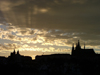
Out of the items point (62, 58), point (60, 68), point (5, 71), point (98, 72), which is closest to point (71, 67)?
point (60, 68)

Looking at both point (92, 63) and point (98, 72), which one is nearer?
point (98, 72)

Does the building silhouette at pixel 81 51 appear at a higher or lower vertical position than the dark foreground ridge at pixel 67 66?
higher

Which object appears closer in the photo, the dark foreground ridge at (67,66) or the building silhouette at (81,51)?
the dark foreground ridge at (67,66)

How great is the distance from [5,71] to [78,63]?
38748 millimetres

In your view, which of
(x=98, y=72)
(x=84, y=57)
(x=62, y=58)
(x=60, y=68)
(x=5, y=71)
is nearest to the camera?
(x=5, y=71)

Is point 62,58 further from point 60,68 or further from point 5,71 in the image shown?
point 5,71

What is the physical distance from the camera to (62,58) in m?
130

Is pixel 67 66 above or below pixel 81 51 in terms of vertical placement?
below

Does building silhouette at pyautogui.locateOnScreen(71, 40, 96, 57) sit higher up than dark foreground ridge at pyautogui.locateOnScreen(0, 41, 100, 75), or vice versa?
building silhouette at pyautogui.locateOnScreen(71, 40, 96, 57)

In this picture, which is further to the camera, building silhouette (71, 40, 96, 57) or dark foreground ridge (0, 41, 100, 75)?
building silhouette (71, 40, 96, 57)

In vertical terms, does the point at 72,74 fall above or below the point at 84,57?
below

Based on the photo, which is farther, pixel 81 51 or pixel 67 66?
pixel 81 51

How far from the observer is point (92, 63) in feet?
357

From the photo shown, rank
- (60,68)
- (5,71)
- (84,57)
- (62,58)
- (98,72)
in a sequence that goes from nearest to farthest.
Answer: (5,71) < (98,72) < (60,68) < (84,57) < (62,58)
